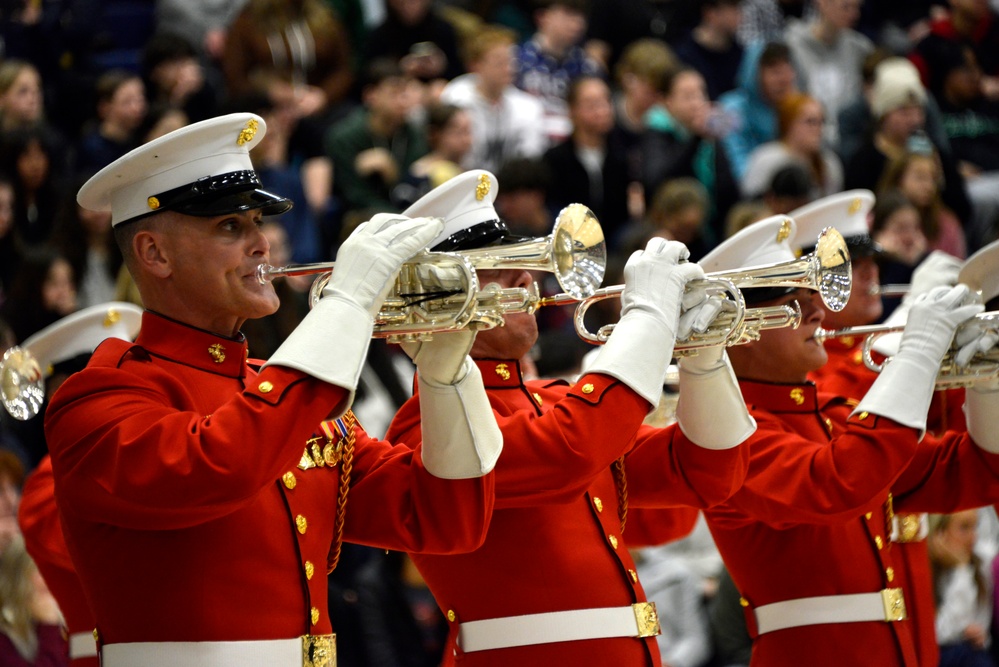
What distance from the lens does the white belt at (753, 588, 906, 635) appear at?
4.56m

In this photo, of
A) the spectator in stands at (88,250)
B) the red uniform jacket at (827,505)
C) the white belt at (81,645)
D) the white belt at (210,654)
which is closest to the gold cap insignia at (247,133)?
the white belt at (210,654)

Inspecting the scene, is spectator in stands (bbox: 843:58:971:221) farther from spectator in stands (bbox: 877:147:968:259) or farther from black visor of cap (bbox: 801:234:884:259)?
black visor of cap (bbox: 801:234:884:259)

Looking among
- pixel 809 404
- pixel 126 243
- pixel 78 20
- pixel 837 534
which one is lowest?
pixel 837 534

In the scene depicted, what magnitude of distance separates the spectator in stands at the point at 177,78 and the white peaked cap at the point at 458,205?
545 cm

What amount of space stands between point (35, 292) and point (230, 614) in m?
4.53

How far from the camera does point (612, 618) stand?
3924mm

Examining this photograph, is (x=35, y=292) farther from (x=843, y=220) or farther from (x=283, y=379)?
(x=283, y=379)

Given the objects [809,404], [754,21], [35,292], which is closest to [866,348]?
[809,404]

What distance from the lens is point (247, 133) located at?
3568 mm

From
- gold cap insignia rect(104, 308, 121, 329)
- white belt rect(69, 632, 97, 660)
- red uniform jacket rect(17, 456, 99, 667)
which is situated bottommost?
white belt rect(69, 632, 97, 660)

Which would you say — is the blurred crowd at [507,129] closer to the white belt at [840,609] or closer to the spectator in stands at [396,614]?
the spectator in stands at [396,614]

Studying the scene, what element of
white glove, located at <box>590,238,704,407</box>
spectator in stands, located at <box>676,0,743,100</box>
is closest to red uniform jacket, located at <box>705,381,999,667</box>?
white glove, located at <box>590,238,704,407</box>

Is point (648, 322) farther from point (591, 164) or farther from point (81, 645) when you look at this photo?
point (591, 164)

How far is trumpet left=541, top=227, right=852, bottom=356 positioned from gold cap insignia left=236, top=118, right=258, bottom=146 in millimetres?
910
